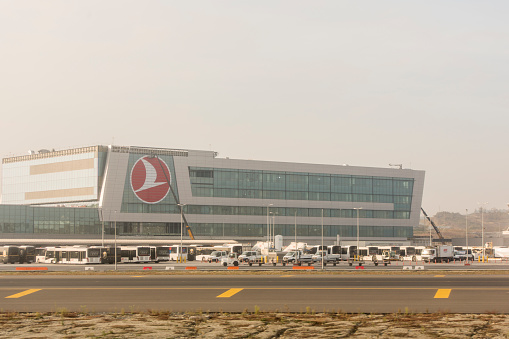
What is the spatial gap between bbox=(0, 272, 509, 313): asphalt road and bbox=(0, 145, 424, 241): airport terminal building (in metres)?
105

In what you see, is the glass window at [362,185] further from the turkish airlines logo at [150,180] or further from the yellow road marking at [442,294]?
the yellow road marking at [442,294]

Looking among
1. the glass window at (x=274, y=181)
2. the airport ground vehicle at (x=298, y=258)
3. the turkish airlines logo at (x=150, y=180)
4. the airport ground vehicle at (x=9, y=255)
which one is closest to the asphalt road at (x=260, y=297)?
the airport ground vehicle at (x=298, y=258)

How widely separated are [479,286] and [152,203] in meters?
124

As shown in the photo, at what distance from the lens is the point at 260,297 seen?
32094 millimetres

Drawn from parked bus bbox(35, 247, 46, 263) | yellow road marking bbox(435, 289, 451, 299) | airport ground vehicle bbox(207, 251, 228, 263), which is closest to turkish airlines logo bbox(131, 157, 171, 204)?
parked bus bbox(35, 247, 46, 263)

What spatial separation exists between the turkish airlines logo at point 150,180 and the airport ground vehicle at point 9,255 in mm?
46487

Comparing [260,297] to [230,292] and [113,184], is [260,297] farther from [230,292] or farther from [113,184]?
[113,184]

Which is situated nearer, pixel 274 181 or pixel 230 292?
pixel 230 292

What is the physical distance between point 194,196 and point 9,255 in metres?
59.5

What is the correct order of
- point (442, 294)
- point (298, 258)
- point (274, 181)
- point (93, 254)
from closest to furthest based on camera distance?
point (442, 294), point (298, 258), point (93, 254), point (274, 181)

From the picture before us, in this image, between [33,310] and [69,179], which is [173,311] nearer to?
[33,310]

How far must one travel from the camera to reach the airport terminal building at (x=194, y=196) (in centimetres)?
15162

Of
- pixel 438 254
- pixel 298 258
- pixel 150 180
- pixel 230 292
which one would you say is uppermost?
pixel 150 180

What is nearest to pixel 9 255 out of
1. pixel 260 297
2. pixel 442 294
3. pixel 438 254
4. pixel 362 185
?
pixel 438 254
